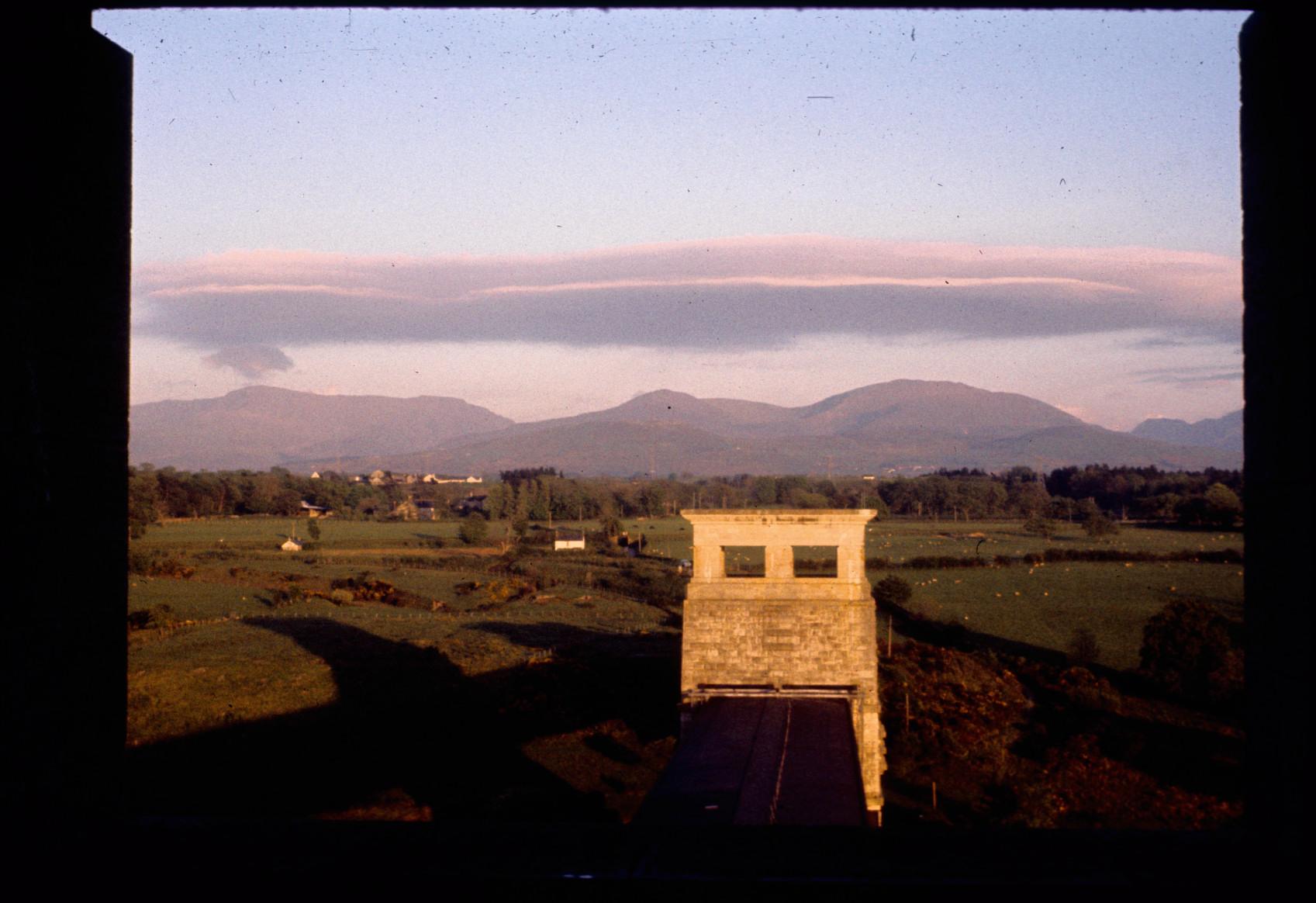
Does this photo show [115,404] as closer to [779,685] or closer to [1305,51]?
[1305,51]

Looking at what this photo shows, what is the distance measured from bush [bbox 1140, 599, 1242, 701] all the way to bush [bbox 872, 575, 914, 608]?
14310 millimetres

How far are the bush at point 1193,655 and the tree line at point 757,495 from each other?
1291 inches

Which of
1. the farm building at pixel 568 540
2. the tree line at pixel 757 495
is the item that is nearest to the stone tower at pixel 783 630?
the tree line at pixel 757 495

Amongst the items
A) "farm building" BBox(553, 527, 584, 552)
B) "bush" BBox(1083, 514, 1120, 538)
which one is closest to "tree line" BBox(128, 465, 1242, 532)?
"bush" BBox(1083, 514, 1120, 538)

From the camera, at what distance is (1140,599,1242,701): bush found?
1271 inches

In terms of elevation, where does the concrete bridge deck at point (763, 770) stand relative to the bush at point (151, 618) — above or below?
above

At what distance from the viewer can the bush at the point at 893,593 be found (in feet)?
157

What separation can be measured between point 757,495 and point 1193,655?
61.1 metres

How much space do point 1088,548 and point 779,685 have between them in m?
52.4

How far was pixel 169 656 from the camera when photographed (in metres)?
37.5

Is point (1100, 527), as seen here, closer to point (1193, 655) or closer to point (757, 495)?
point (757, 495)

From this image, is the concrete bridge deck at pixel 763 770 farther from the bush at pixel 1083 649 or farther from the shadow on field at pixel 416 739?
the bush at pixel 1083 649

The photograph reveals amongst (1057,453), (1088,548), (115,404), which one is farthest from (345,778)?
(1057,453)

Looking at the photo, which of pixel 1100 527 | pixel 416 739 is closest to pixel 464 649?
pixel 416 739
